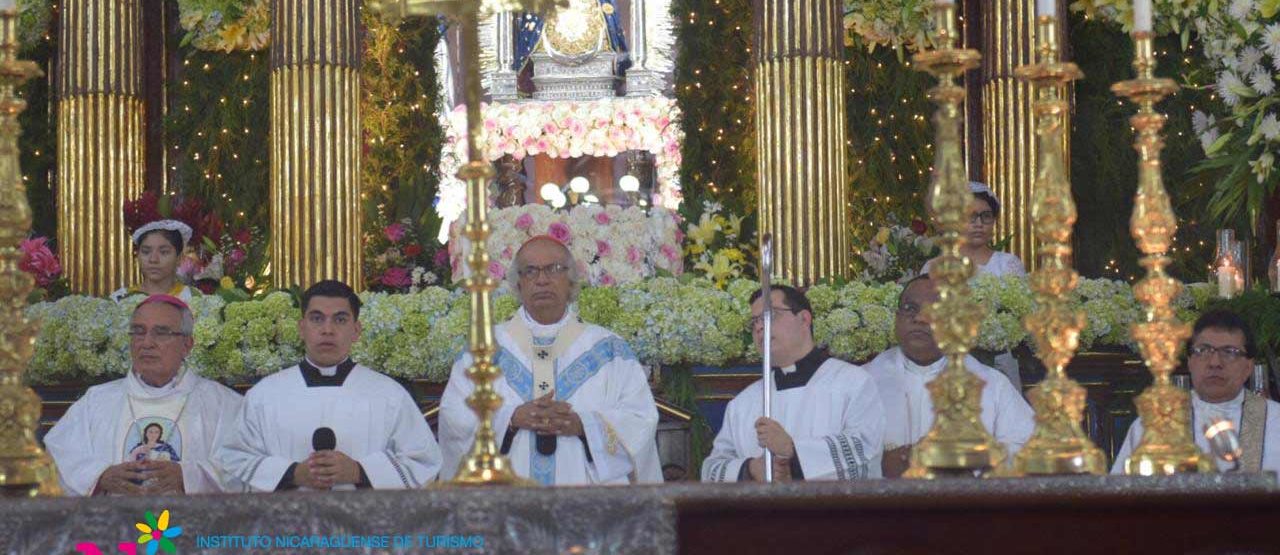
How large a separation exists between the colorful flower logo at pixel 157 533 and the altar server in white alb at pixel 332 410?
11.1 ft

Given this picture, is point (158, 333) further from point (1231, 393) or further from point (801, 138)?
point (801, 138)

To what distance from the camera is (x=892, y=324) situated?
7934 millimetres

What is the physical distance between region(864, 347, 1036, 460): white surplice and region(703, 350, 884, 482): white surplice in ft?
0.88

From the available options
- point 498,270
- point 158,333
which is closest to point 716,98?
point 498,270

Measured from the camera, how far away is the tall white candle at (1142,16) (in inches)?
177

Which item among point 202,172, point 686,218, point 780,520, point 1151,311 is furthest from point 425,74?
point 780,520

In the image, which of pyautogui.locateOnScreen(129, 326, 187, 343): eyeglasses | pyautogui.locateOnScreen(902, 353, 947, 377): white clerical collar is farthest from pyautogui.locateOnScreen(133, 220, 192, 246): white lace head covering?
pyautogui.locateOnScreen(902, 353, 947, 377): white clerical collar

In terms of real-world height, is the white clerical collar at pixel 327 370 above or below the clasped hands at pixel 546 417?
above

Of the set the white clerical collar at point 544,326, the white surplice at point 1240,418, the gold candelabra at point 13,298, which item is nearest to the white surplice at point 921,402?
the white surplice at point 1240,418

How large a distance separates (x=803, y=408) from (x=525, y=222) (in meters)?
2.19

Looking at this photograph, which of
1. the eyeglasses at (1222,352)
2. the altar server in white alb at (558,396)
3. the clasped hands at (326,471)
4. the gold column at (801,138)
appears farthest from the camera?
the gold column at (801,138)

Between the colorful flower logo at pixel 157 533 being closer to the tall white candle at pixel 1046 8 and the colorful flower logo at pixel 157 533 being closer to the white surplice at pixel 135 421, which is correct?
the tall white candle at pixel 1046 8

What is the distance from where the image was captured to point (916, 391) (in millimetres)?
7473

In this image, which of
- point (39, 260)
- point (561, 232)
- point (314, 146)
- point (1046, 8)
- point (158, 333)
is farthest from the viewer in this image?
point (314, 146)
